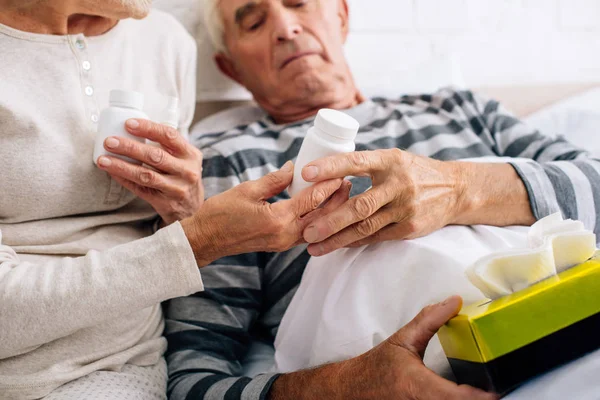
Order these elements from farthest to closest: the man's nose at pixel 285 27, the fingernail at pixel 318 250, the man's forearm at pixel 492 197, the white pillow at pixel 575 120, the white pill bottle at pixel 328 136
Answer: the white pillow at pixel 575 120 → the man's nose at pixel 285 27 → the man's forearm at pixel 492 197 → the fingernail at pixel 318 250 → the white pill bottle at pixel 328 136

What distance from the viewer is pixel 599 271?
2.15ft

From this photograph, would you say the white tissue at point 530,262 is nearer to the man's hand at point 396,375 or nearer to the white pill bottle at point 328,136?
the man's hand at point 396,375

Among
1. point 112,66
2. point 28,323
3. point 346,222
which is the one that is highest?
point 112,66

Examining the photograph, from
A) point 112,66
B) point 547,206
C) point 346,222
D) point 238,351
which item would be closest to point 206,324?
point 238,351

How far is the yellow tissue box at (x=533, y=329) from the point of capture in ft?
2.10

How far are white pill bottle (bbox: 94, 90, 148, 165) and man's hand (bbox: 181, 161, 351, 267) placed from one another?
20 centimetres

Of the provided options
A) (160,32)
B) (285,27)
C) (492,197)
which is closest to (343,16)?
(285,27)

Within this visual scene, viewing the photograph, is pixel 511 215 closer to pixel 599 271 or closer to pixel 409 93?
pixel 599 271

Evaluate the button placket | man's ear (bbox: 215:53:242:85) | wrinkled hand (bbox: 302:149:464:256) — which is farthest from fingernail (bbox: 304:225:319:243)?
man's ear (bbox: 215:53:242:85)

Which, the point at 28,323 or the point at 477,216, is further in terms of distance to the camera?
the point at 477,216

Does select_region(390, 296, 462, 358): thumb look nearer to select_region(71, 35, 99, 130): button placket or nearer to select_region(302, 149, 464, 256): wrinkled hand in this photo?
select_region(302, 149, 464, 256): wrinkled hand

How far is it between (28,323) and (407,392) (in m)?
0.54

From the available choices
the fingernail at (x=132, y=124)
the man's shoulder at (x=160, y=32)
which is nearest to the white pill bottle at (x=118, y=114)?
the fingernail at (x=132, y=124)

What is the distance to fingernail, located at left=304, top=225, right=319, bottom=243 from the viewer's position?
86 cm
